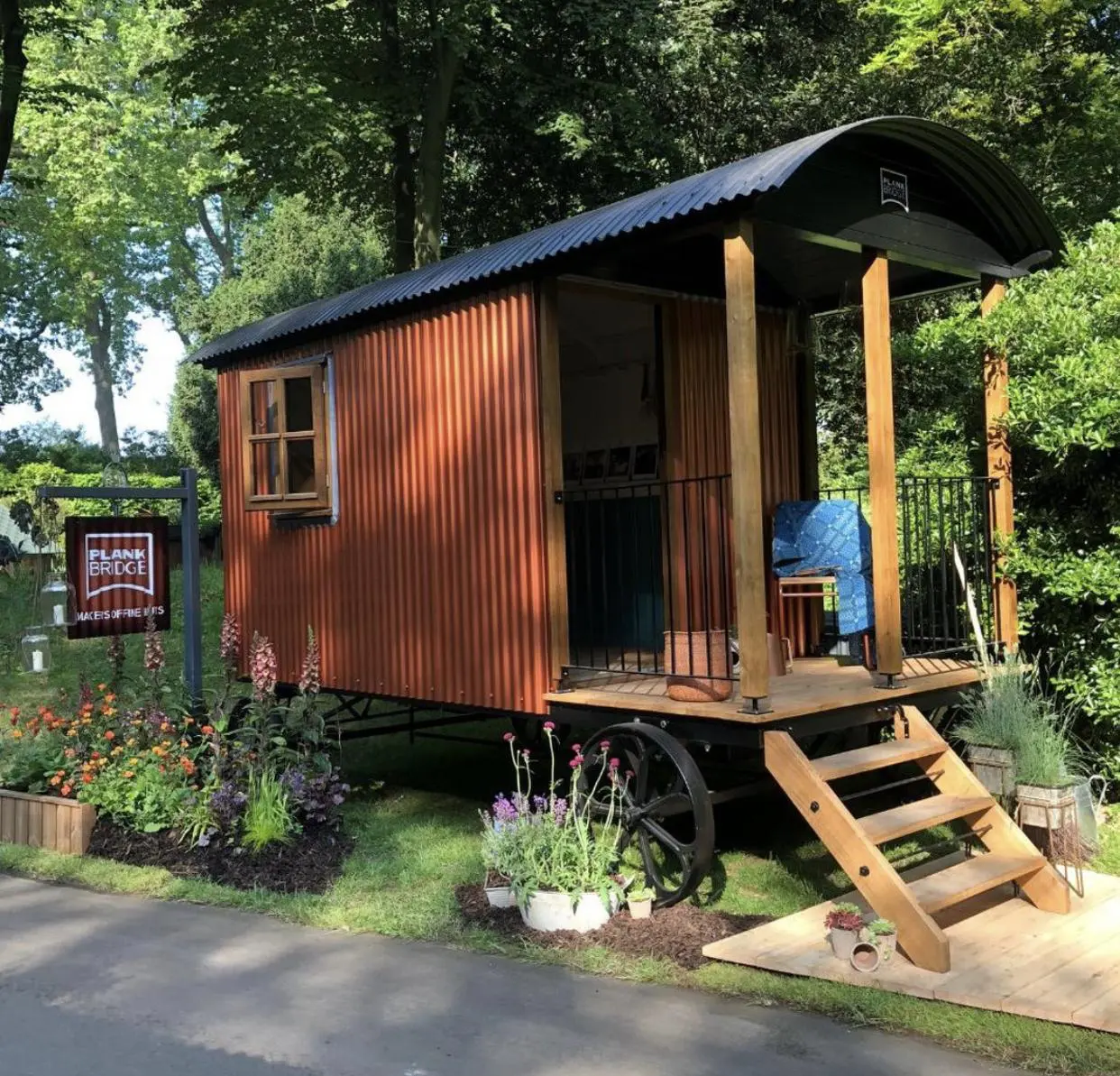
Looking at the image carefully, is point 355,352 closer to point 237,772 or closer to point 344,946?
point 237,772

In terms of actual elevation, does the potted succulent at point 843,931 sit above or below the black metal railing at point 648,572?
below

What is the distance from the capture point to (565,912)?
4547 mm

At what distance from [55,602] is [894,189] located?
543 centimetres

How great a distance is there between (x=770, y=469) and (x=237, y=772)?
3801 mm

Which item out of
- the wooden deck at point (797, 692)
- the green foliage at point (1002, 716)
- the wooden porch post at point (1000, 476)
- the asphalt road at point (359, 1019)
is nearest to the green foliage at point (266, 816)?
the asphalt road at point (359, 1019)

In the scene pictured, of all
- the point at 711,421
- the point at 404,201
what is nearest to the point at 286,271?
the point at 404,201

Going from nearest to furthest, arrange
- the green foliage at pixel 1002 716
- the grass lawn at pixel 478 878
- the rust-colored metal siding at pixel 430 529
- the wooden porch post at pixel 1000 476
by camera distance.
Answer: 1. the grass lawn at pixel 478 878
2. the green foliage at pixel 1002 716
3. the rust-colored metal siding at pixel 430 529
4. the wooden porch post at pixel 1000 476

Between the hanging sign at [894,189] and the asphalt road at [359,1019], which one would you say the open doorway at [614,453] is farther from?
the asphalt road at [359,1019]

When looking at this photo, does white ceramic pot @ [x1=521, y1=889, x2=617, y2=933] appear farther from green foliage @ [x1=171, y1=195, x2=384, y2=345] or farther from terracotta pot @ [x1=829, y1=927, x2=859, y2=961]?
green foliage @ [x1=171, y1=195, x2=384, y2=345]

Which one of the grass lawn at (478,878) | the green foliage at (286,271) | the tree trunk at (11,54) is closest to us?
the grass lawn at (478,878)

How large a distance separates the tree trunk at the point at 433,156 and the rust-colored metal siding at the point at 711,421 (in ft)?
21.5

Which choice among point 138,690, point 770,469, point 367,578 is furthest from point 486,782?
point 770,469

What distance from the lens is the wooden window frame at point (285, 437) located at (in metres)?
7.12

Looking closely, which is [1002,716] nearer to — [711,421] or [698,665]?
[698,665]
